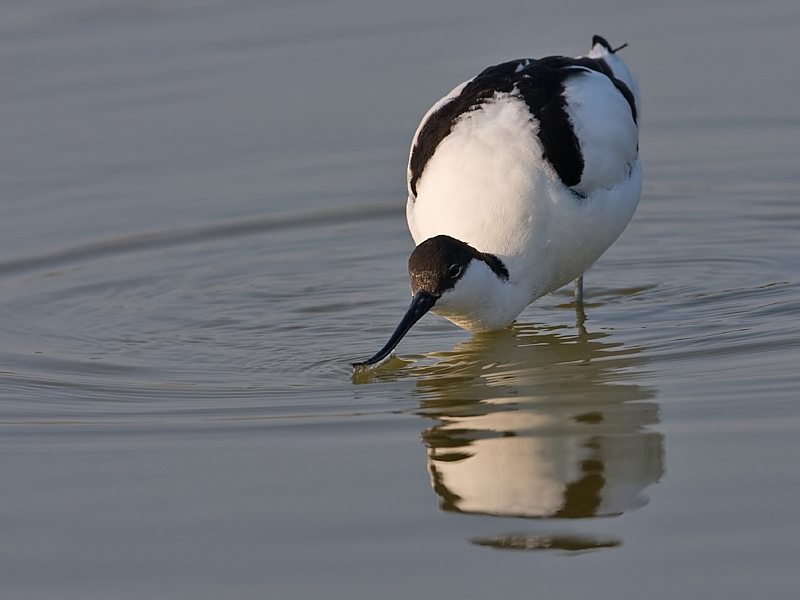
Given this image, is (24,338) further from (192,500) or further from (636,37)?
(636,37)

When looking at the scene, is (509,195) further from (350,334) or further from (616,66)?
(616,66)

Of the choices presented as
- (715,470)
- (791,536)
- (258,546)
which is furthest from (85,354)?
(791,536)

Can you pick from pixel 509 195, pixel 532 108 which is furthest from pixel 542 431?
pixel 532 108

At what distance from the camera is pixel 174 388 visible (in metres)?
6.13

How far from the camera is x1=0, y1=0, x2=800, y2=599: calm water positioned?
14.2ft

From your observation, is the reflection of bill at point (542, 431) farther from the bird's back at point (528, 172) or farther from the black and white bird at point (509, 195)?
the bird's back at point (528, 172)

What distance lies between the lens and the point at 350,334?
278 inches

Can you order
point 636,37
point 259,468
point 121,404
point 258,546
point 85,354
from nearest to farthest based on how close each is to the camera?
point 258,546, point 259,468, point 121,404, point 85,354, point 636,37

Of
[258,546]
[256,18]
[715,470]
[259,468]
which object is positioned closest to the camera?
[258,546]

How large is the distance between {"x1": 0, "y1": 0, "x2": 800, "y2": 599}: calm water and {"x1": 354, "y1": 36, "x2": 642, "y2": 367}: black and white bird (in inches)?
13.9

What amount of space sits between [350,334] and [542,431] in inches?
77.2

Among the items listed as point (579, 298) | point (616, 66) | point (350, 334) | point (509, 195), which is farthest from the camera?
point (616, 66)

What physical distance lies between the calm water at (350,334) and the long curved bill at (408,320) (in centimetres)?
15

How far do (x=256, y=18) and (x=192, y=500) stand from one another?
26.0 ft
